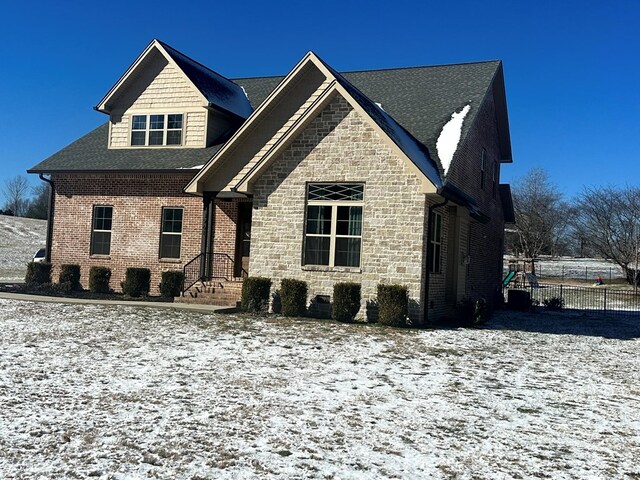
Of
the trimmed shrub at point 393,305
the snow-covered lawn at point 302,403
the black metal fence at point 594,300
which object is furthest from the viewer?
the black metal fence at point 594,300

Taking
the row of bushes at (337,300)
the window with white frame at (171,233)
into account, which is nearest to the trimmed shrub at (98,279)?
the window with white frame at (171,233)

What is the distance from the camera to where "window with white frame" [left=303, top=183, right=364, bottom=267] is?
14.7 m

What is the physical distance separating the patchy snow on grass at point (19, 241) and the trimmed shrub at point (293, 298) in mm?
27200

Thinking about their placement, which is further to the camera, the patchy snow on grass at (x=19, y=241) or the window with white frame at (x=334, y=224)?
the patchy snow on grass at (x=19, y=241)

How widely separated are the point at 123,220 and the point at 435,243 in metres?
10.3

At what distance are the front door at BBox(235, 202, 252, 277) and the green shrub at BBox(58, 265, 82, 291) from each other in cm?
551

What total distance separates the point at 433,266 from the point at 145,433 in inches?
430

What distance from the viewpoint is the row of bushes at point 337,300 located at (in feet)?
44.4

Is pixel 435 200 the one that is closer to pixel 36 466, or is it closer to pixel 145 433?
pixel 145 433

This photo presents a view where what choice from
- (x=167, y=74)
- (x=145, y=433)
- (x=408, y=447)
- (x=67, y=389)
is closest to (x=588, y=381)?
(x=408, y=447)

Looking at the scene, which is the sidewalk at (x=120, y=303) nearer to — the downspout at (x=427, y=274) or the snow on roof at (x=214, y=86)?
the downspout at (x=427, y=274)

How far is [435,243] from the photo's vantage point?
15.7 meters

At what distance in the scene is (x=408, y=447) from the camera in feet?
18.7

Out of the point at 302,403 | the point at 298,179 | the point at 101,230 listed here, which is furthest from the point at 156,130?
the point at 302,403
